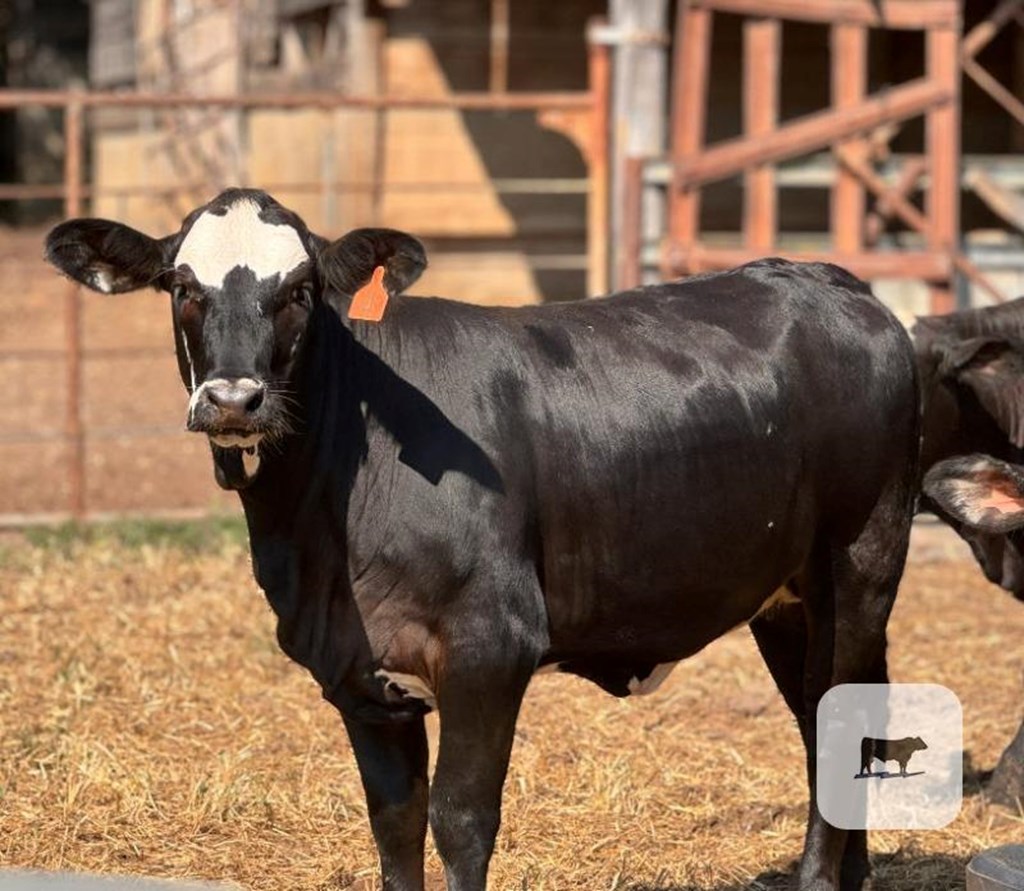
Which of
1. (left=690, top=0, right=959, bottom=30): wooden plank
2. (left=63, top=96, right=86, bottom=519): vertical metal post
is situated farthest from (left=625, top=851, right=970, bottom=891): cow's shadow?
(left=690, top=0, right=959, bottom=30): wooden plank

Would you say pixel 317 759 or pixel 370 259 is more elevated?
pixel 370 259

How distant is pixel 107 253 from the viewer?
4062 mm

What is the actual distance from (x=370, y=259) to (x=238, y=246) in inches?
12.0

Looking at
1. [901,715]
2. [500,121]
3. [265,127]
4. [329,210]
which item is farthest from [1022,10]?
[901,715]

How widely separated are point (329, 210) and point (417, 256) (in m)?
7.80

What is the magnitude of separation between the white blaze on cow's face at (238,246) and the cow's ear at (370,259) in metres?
0.09

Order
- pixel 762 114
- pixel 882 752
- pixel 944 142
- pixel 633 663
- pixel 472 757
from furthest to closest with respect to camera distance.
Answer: pixel 762 114, pixel 944 142, pixel 882 752, pixel 633 663, pixel 472 757

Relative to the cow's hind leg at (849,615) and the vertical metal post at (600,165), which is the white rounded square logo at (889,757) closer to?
the cow's hind leg at (849,615)

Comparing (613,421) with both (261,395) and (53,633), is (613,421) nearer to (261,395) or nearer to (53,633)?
(261,395)

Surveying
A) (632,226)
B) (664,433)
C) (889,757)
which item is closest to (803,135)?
(632,226)

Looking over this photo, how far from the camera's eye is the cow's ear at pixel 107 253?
403 centimetres

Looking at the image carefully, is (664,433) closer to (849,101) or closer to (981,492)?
(981,492)

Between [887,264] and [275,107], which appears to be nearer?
[887,264]

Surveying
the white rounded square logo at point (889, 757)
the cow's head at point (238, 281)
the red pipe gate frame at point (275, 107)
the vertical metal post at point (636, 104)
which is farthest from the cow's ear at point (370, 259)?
the vertical metal post at point (636, 104)
